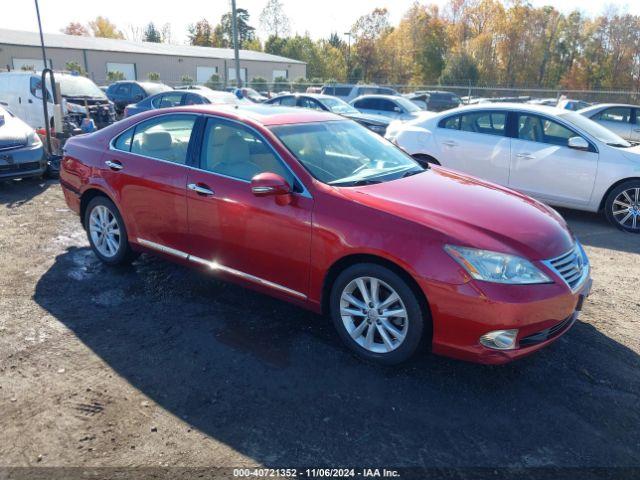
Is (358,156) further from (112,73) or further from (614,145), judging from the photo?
(112,73)

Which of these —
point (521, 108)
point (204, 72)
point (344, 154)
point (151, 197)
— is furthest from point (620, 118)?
point (204, 72)

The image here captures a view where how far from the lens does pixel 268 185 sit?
3.57 m

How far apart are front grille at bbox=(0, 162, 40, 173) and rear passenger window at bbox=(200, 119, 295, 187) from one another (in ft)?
18.1

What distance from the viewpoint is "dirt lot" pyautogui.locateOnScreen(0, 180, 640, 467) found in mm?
2748

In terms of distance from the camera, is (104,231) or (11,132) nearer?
(104,231)

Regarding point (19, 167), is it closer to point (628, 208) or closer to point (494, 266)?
point (494, 266)

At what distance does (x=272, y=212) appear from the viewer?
12.4ft

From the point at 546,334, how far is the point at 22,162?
27.0 feet

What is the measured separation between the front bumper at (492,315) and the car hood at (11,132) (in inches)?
307

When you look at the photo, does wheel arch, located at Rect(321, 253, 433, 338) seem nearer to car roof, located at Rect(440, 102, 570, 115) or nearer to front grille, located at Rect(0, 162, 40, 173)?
car roof, located at Rect(440, 102, 570, 115)

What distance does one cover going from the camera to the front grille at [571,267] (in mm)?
3324

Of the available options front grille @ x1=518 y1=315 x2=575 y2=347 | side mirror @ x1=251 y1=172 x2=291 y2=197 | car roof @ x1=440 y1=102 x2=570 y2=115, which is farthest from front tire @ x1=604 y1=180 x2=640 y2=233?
side mirror @ x1=251 y1=172 x2=291 y2=197

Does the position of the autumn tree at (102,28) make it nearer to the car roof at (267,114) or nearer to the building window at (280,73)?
Answer: the building window at (280,73)

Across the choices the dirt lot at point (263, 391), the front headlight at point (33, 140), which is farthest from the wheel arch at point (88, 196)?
the front headlight at point (33, 140)
